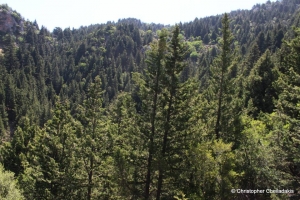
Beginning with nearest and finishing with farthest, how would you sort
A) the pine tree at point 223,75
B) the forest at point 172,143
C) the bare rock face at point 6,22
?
the forest at point 172,143, the pine tree at point 223,75, the bare rock face at point 6,22

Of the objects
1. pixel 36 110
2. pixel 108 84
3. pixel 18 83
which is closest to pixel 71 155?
pixel 36 110

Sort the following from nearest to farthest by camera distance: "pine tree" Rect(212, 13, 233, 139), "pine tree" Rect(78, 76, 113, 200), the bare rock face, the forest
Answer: the forest
"pine tree" Rect(78, 76, 113, 200)
"pine tree" Rect(212, 13, 233, 139)
the bare rock face

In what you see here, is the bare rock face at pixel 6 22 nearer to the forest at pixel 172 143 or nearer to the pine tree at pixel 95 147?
the forest at pixel 172 143

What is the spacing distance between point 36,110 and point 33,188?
9135 cm

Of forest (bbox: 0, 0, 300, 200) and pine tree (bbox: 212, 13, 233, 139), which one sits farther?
pine tree (bbox: 212, 13, 233, 139)

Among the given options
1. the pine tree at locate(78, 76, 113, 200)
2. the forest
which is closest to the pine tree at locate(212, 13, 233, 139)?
the forest

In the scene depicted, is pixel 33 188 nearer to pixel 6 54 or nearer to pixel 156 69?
pixel 156 69

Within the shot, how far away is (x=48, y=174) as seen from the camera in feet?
70.1

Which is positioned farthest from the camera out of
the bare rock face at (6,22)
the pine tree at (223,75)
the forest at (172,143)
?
the bare rock face at (6,22)

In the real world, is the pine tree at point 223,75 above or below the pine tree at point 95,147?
above

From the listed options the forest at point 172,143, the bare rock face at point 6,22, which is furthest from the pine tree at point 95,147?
the bare rock face at point 6,22

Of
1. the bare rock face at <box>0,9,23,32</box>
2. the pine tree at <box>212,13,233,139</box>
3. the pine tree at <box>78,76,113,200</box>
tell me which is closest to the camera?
the pine tree at <box>78,76,113,200</box>

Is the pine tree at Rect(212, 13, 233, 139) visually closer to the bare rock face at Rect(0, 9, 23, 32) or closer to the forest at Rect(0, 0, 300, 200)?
the forest at Rect(0, 0, 300, 200)

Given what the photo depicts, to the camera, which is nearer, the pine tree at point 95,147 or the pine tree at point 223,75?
the pine tree at point 95,147
